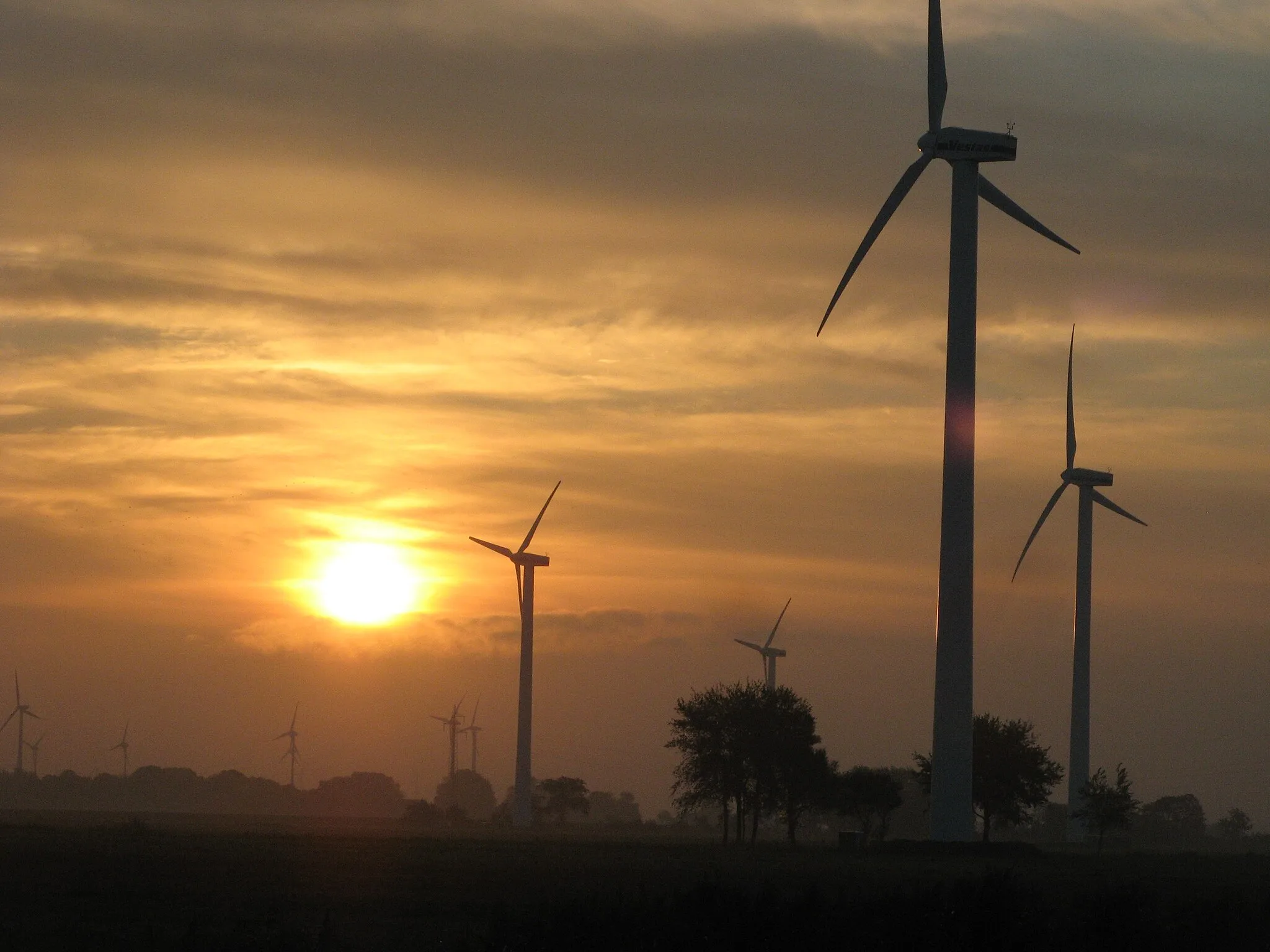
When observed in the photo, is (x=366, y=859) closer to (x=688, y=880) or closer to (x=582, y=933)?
(x=688, y=880)

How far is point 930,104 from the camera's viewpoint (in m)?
112

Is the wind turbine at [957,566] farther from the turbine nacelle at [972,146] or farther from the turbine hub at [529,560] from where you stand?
the turbine hub at [529,560]

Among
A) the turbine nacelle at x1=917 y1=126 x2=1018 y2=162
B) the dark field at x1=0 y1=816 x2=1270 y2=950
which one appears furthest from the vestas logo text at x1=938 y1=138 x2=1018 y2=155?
the dark field at x1=0 y1=816 x2=1270 y2=950

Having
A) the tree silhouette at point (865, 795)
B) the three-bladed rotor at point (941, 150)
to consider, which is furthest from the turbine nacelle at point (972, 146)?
the tree silhouette at point (865, 795)

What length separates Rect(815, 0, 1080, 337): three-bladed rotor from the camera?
356 ft

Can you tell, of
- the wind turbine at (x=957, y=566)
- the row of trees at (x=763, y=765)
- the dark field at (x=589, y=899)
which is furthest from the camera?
the row of trees at (x=763, y=765)

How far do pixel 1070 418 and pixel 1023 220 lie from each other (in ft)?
154

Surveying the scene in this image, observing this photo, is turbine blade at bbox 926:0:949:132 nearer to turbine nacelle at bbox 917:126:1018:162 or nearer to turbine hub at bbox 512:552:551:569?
turbine nacelle at bbox 917:126:1018:162

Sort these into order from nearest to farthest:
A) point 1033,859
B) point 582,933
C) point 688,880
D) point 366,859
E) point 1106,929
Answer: point 582,933, point 1106,929, point 688,880, point 366,859, point 1033,859

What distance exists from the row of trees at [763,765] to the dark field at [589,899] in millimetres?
36573

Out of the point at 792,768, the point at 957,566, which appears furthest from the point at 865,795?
the point at 957,566

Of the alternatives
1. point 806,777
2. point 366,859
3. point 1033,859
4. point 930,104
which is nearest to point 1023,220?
point 930,104

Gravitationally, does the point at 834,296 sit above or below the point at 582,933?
above

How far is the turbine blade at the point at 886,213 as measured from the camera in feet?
342
